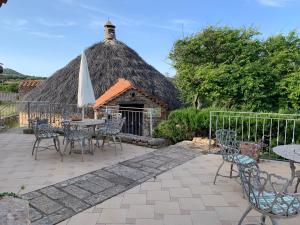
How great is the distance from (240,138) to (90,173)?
3786 millimetres

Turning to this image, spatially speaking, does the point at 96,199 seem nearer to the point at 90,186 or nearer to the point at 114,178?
the point at 90,186

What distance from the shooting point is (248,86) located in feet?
30.4

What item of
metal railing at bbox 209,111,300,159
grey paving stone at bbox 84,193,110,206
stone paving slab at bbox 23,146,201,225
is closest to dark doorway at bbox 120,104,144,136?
metal railing at bbox 209,111,300,159

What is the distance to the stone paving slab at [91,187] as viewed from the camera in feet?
10.7

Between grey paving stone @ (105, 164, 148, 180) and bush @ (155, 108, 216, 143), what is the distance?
278 cm

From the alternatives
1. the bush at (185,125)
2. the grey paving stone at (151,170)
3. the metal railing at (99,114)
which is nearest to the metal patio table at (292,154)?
the grey paving stone at (151,170)

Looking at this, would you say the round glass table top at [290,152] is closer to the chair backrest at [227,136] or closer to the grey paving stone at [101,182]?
the chair backrest at [227,136]

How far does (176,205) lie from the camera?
3.51 metres

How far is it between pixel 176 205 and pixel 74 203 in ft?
4.47

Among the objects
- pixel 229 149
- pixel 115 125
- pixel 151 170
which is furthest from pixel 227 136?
pixel 115 125

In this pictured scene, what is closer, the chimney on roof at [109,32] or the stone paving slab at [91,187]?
the stone paving slab at [91,187]

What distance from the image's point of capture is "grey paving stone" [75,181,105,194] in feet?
13.0

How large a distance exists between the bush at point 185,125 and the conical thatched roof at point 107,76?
5.81 metres

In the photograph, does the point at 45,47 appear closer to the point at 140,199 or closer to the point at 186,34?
the point at 186,34
